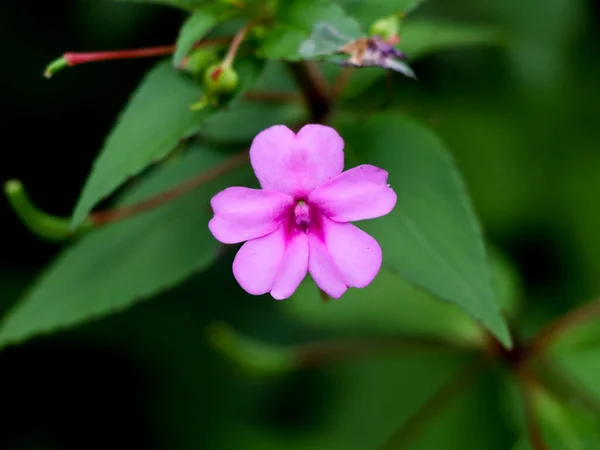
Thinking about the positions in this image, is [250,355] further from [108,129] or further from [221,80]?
[108,129]

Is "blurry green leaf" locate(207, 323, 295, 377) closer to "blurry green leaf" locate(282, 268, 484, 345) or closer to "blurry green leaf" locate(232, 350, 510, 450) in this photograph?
"blurry green leaf" locate(282, 268, 484, 345)

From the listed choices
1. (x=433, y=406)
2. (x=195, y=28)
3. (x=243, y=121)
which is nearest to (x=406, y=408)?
(x=433, y=406)

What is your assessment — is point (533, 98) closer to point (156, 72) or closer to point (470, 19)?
point (470, 19)

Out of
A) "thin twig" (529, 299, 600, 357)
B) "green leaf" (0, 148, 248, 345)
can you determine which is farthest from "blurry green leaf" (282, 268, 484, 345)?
"green leaf" (0, 148, 248, 345)

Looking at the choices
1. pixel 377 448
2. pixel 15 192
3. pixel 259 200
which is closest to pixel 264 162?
pixel 259 200

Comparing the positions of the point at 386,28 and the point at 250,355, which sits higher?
the point at 386,28

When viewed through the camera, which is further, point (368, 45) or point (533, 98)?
point (533, 98)
